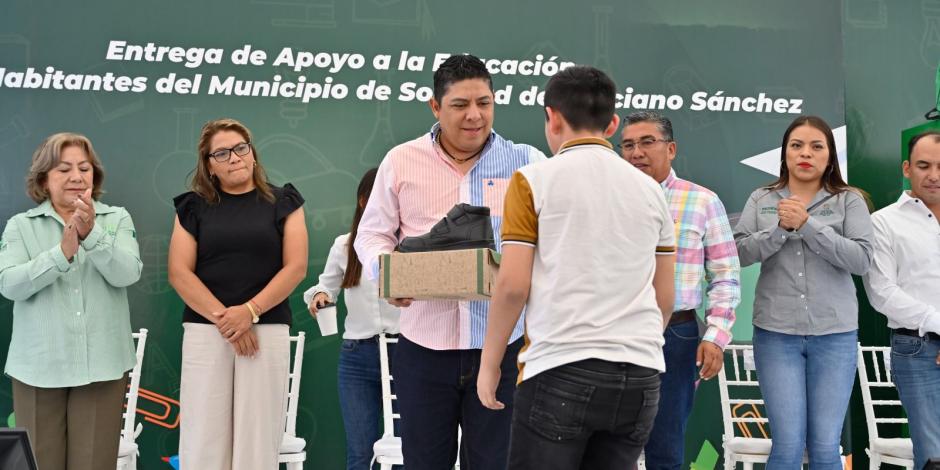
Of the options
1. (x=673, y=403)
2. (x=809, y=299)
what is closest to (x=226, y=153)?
(x=673, y=403)

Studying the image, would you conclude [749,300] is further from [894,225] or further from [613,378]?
[613,378]

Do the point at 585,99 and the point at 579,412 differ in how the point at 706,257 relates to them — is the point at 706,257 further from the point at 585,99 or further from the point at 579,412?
the point at 579,412

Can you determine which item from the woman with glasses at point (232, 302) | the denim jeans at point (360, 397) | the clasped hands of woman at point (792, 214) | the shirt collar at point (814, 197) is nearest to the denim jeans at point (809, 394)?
the clasped hands of woman at point (792, 214)

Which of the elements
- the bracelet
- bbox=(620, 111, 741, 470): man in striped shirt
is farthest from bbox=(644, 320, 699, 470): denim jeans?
the bracelet

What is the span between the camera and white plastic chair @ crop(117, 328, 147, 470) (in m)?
3.81

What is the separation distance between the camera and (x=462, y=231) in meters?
2.46

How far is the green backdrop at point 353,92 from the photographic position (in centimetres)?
457

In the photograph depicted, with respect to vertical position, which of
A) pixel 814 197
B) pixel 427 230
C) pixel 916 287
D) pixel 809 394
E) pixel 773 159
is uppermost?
pixel 773 159

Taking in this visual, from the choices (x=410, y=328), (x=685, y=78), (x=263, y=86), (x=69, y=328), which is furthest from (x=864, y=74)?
(x=69, y=328)

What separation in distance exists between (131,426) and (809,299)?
9.63 ft

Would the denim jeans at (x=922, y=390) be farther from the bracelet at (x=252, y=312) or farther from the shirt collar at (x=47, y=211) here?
the shirt collar at (x=47, y=211)

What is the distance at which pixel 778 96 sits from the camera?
4984 millimetres

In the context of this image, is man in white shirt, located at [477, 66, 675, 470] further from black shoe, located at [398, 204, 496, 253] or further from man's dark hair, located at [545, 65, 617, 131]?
black shoe, located at [398, 204, 496, 253]

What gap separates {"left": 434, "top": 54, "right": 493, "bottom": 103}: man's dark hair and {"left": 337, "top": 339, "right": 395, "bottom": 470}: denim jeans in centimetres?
178
